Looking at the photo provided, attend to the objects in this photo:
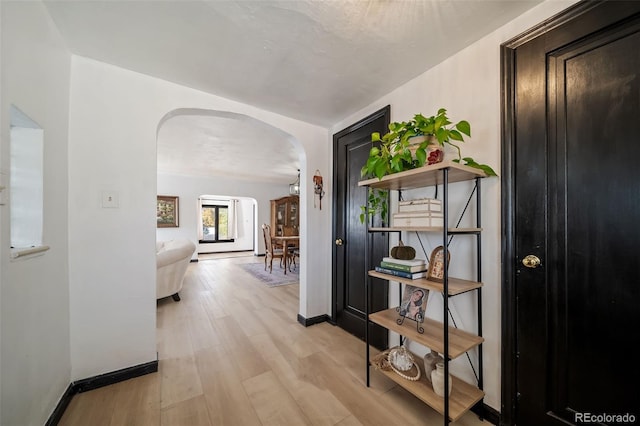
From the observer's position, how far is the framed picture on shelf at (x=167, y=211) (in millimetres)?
6008

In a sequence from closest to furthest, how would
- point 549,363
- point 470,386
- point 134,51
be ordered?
point 549,363, point 470,386, point 134,51

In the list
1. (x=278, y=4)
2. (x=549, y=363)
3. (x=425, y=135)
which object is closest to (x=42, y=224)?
(x=278, y=4)

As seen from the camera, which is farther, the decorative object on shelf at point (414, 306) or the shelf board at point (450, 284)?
the decorative object on shelf at point (414, 306)

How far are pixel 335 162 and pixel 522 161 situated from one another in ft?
5.60

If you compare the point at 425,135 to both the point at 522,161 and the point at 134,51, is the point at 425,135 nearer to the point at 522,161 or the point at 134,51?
the point at 522,161

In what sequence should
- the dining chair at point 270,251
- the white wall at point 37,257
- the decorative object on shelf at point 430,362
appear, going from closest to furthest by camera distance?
the white wall at point 37,257 < the decorative object on shelf at point 430,362 < the dining chair at point 270,251

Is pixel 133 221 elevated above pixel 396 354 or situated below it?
above

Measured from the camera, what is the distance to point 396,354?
5.04ft

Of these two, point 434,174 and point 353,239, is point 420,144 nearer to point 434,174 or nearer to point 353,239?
point 434,174

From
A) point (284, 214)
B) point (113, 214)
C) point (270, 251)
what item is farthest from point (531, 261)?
point (284, 214)

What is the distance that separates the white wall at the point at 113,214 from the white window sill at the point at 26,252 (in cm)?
43

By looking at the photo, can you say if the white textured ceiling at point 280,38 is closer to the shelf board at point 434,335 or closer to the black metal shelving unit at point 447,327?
the black metal shelving unit at point 447,327

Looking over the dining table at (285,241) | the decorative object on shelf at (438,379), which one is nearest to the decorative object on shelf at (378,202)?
the decorative object on shelf at (438,379)

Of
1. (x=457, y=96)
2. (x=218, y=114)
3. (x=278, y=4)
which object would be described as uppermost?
(x=278, y=4)
